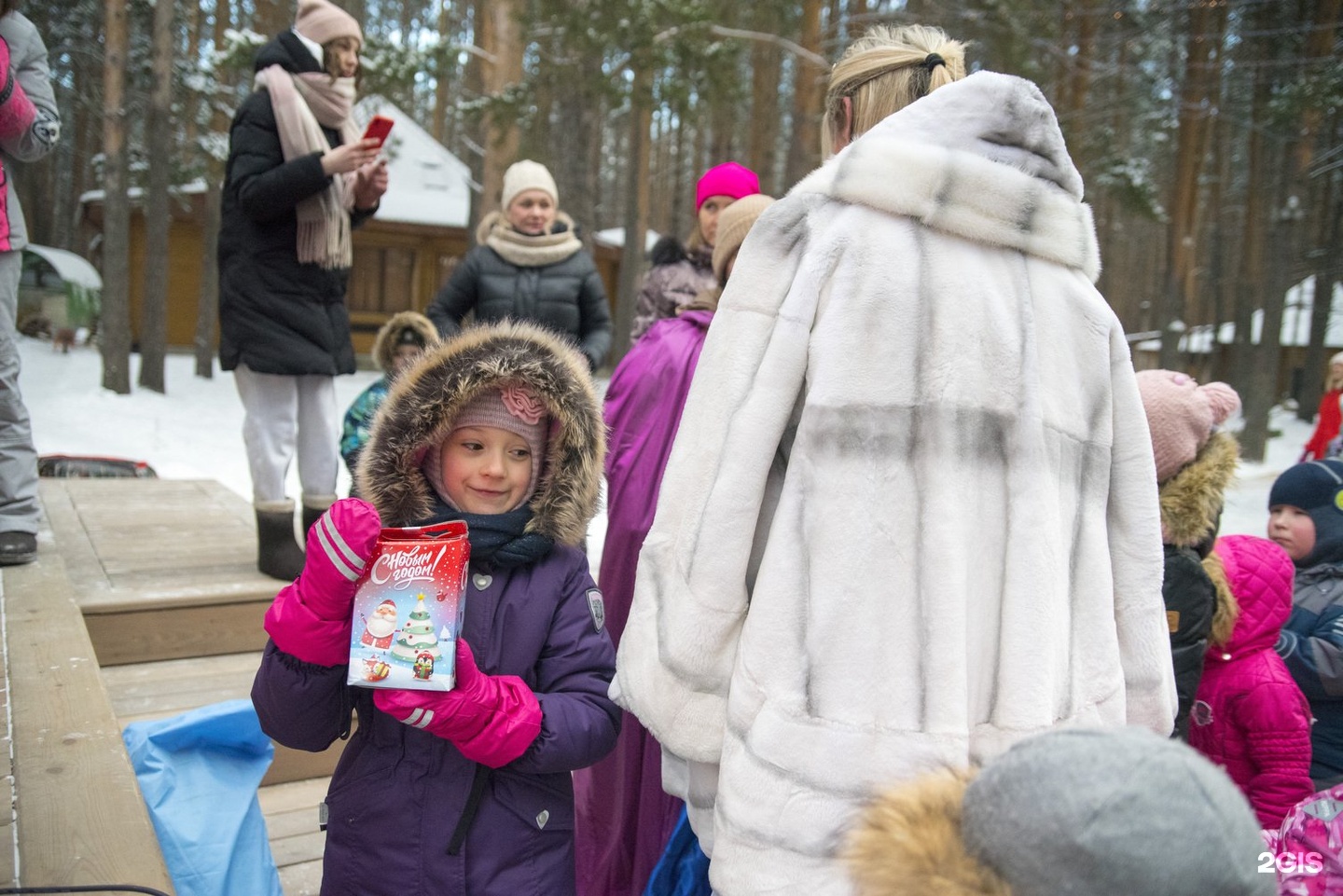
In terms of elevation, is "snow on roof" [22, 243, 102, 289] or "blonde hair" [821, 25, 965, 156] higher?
"blonde hair" [821, 25, 965, 156]

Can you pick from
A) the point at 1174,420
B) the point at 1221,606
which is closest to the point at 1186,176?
the point at 1174,420

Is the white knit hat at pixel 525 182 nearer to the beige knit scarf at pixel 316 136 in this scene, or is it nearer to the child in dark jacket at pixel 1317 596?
the beige knit scarf at pixel 316 136

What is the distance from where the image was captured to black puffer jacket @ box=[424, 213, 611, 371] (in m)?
4.40

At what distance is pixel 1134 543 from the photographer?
1.56m

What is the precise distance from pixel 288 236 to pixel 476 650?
2.34 metres

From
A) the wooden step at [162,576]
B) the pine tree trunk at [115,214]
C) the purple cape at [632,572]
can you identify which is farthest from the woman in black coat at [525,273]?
the pine tree trunk at [115,214]

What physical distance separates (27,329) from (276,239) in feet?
64.2

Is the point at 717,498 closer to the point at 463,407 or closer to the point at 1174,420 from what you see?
the point at 463,407

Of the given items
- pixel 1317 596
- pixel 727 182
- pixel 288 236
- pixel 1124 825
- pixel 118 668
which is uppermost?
pixel 727 182

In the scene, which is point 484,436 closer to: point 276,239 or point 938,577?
point 938,577

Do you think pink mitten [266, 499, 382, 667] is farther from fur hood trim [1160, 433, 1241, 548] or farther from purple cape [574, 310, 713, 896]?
fur hood trim [1160, 433, 1241, 548]

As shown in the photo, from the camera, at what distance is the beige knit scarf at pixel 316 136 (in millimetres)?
3451

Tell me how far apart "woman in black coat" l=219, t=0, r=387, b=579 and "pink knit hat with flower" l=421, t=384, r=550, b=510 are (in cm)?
176

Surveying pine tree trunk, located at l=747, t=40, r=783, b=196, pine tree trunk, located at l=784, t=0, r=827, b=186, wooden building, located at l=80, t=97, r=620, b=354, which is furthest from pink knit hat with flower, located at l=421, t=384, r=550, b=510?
wooden building, located at l=80, t=97, r=620, b=354
